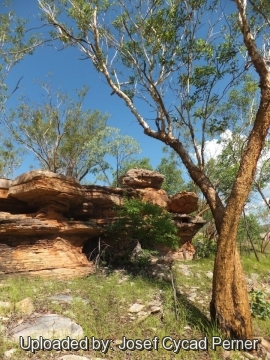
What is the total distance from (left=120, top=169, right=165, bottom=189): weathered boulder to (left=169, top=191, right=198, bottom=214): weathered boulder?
3.46 ft

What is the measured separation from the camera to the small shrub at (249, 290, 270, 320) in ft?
23.9

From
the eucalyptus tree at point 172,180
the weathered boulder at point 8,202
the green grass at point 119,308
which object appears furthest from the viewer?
the eucalyptus tree at point 172,180

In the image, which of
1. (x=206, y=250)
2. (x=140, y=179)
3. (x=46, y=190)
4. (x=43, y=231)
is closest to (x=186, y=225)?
(x=206, y=250)

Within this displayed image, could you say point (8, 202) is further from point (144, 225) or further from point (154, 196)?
point (154, 196)

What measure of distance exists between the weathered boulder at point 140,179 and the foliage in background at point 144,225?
2359 millimetres

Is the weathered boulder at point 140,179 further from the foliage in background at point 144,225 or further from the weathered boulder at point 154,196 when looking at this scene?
the foliage in background at point 144,225

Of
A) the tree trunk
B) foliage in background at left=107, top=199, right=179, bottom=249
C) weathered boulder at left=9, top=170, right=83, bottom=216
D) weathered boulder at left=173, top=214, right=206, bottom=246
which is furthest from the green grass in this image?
weathered boulder at left=173, top=214, right=206, bottom=246

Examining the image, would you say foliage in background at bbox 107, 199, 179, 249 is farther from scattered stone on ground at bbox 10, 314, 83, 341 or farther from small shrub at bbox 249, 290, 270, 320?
scattered stone on ground at bbox 10, 314, 83, 341

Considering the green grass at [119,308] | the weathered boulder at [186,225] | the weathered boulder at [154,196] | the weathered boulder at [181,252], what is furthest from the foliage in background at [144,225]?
the weathered boulder at [186,225]

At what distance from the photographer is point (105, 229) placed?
419 inches

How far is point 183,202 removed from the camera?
522 inches

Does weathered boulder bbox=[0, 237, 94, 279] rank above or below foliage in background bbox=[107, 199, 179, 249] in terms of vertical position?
below

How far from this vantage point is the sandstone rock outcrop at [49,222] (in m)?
8.70

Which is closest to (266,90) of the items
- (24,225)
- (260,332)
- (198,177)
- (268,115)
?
(268,115)
